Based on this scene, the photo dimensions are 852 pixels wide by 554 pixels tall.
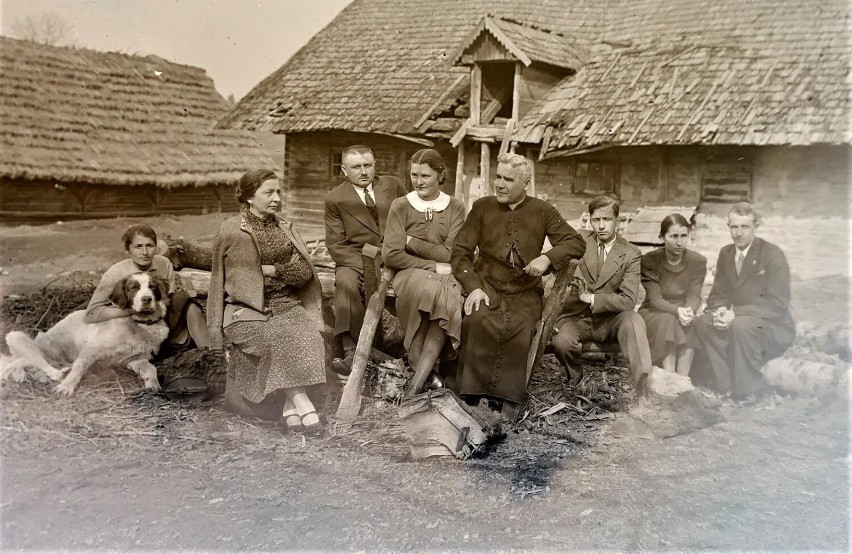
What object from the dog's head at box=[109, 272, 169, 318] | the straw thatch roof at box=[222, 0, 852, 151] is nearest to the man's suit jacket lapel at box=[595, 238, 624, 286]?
the dog's head at box=[109, 272, 169, 318]

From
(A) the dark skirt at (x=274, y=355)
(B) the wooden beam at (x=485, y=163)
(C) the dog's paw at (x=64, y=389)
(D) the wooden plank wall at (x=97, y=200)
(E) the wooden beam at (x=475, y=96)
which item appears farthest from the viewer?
(D) the wooden plank wall at (x=97, y=200)

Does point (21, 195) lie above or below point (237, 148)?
below

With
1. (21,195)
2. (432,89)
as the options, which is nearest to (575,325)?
(432,89)

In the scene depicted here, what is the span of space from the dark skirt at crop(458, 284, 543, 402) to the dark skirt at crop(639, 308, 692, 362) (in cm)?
106

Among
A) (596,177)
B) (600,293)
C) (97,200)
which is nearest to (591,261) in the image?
→ (600,293)

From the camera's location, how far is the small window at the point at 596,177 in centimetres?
1286

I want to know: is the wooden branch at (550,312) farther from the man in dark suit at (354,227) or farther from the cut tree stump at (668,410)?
the man in dark suit at (354,227)

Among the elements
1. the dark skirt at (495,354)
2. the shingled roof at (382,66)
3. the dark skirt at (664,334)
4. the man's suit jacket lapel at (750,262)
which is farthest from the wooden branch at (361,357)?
the shingled roof at (382,66)

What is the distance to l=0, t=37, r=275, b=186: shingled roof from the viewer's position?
15.8m

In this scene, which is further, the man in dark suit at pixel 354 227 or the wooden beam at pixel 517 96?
the wooden beam at pixel 517 96

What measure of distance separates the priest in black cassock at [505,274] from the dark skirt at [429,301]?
80mm

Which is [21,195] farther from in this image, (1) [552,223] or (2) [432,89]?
(1) [552,223]

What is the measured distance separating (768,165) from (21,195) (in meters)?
14.6

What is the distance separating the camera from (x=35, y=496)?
3877 millimetres
